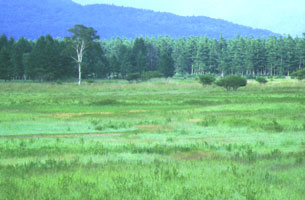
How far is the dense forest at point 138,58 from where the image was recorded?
90062 mm

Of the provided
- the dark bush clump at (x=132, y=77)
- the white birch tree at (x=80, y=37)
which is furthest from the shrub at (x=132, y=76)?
the white birch tree at (x=80, y=37)

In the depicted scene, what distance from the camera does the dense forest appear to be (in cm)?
9006

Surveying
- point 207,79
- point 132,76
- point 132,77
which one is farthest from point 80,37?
point 207,79

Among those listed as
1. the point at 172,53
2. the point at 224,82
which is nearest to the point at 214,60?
the point at 172,53

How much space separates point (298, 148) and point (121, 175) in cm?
854

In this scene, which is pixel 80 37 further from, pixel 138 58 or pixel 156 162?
pixel 156 162

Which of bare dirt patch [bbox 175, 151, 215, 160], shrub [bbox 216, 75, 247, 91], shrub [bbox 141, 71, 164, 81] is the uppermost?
shrub [bbox 141, 71, 164, 81]

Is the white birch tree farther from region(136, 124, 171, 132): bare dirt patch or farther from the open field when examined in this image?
region(136, 124, 171, 132): bare dirt patch

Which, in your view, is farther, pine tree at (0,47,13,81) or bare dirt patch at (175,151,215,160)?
pine tree at (0,47,13,81)

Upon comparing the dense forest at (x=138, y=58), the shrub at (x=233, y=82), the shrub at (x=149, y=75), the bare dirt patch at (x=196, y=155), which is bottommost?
the bare dirt patch at (x=196, y=155)

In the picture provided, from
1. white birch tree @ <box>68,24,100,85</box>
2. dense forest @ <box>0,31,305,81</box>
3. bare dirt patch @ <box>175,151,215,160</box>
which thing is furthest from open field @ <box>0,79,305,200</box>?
dense forest @ <box>0,31,305,81</box>

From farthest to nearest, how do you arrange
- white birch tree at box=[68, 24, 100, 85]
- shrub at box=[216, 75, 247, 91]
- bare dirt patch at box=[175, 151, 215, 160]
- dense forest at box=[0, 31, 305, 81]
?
1. white birch tree at box=[68, 24, 100, 85]
2. dense forest at box=[0, 31, 305, 81]
3. shrub at box=[216, 75, 247, 91]
4. bare dirt patch at box=[175, 151, 215, 160]

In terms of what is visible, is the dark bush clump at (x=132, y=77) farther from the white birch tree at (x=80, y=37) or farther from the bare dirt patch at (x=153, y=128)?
the bare dirt patch at (x=153, y=128)

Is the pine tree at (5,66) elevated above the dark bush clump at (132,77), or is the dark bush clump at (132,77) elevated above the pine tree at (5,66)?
the pine tree at (5,66)
